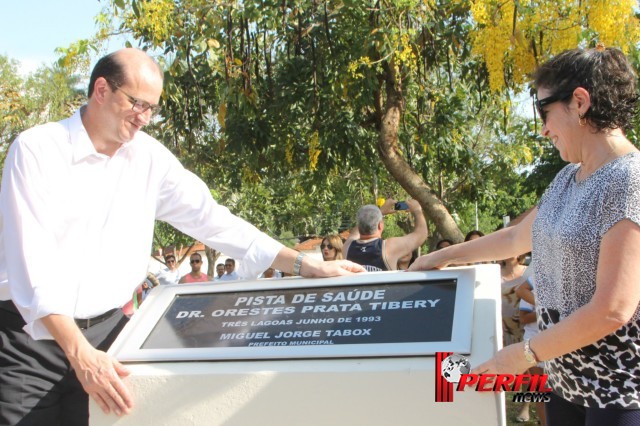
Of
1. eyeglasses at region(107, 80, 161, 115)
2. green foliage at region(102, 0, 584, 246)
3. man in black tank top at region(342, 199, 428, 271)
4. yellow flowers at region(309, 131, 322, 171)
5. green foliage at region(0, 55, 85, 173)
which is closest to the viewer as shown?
eyeglasses at region(107, 80, 161, 115)

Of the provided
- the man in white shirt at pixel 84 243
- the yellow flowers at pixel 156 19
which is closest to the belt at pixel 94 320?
the man in white shirt at pixel 84 243

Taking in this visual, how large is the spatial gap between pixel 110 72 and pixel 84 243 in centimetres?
64

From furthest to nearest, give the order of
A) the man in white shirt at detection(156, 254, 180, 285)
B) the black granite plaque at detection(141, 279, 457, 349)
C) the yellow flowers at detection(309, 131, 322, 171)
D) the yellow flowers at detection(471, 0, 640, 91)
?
the man in white shirt at detection(156, 254, 180, 285)
the yellow flowers at detection(309, 131, 322, 171)
the yellow flowers at detection(471, 0, 640, 91)
the black granite plaque at detection(141, 279, 457, 349)

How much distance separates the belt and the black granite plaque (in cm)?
20

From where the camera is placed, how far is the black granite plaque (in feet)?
7.42

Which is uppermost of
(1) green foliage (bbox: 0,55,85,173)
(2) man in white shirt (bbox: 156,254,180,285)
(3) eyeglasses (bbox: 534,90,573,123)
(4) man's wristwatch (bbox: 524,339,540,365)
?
(1) green foliage (bbox: 0,55,85,173)

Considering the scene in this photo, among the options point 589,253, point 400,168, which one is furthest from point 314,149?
point 589,253

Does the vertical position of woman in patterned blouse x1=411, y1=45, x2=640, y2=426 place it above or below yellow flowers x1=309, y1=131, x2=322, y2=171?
below

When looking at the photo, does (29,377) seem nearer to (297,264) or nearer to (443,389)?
(297,264)

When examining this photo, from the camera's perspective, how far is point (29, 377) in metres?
2.43

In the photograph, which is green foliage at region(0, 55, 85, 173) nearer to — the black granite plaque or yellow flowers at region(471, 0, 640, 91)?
yellow flowers at region(471, 0, 640, 91)

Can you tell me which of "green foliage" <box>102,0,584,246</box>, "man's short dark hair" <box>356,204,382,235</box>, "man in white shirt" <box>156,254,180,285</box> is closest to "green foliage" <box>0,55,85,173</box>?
"man in white shirt" <box>156,254,180,285</box>

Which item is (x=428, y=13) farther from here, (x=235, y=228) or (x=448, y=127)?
(x=235, y=228)

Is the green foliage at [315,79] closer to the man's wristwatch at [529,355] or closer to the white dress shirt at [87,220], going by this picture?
the white dress shirt at [87,220]
